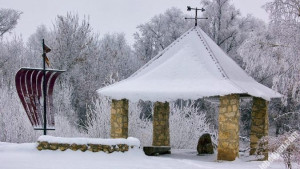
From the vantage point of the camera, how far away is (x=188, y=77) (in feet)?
38.4

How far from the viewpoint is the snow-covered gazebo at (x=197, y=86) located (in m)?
10.9

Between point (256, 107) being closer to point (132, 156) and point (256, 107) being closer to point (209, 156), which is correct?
point (209, 156)

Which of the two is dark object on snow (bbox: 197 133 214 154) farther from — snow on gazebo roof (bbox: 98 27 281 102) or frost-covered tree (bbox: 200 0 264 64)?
frost-covered tree (bbox: 200 0 264 64)

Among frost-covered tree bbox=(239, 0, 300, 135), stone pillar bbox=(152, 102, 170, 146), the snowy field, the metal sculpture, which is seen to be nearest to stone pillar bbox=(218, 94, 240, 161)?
the snowy field

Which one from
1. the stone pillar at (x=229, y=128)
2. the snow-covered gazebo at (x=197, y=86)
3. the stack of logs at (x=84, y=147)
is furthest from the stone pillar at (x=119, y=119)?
the stone pillar at (x=229, y=128)

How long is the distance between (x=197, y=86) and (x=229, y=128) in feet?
4.38

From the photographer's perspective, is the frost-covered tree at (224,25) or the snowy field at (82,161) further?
the frost-covered tree at (224,25)

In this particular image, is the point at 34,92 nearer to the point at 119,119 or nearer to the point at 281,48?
the point at 119,119

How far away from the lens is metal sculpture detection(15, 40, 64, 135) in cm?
1052

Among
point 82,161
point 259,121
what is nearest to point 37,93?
point 82,161

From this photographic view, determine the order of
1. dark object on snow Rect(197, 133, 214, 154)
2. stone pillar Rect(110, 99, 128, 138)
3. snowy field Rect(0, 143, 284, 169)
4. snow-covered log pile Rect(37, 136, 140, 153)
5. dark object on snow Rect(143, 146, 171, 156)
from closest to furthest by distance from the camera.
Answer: snowy field Rect(0, 143, 284, 169) < snow-covered log pile Rect(37, 136, 140, 153) < stone pillar Rect(110, 99, 128, 138) < dark object on snow Rect(143, 146, 171, 156) < dark object on snow Rect(197, 133, 214, 154)

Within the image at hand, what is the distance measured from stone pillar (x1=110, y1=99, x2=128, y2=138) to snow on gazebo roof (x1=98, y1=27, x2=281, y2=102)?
1.84 ft

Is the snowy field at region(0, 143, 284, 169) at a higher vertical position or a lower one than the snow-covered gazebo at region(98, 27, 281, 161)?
lower

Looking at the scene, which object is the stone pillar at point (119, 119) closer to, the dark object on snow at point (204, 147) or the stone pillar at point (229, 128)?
the dark object on snow at point (204, 147)
